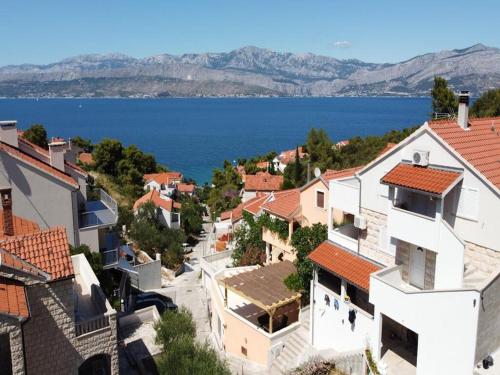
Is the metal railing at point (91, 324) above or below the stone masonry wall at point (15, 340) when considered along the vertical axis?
below

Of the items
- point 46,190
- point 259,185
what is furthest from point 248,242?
point 259,185

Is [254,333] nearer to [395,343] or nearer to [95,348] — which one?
[395,343]

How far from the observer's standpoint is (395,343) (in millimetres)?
14906

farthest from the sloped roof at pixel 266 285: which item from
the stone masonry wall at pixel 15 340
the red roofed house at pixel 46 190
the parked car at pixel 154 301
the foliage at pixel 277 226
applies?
the stone masonry wall at pixel 15 340

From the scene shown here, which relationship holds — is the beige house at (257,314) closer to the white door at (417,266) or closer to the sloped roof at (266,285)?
the sloped roof at (266,285)

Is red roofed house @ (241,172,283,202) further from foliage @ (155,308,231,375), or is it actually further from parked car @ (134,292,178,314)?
foliage @ (155,308,231,375)

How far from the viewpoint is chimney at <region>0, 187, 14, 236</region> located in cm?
1254

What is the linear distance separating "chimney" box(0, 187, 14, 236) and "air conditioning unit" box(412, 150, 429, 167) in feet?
38.9

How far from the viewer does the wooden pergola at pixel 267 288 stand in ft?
62.1

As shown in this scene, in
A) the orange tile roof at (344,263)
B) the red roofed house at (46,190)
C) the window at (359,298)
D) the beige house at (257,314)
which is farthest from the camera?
the beige house at (257,314)

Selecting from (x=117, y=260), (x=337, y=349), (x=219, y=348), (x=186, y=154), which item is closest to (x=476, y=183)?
(x=337, y=349)

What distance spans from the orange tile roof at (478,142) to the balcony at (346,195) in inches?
157

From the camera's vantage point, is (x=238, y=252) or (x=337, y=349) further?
(x=238, y=252)

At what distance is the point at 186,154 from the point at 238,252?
109 metres
